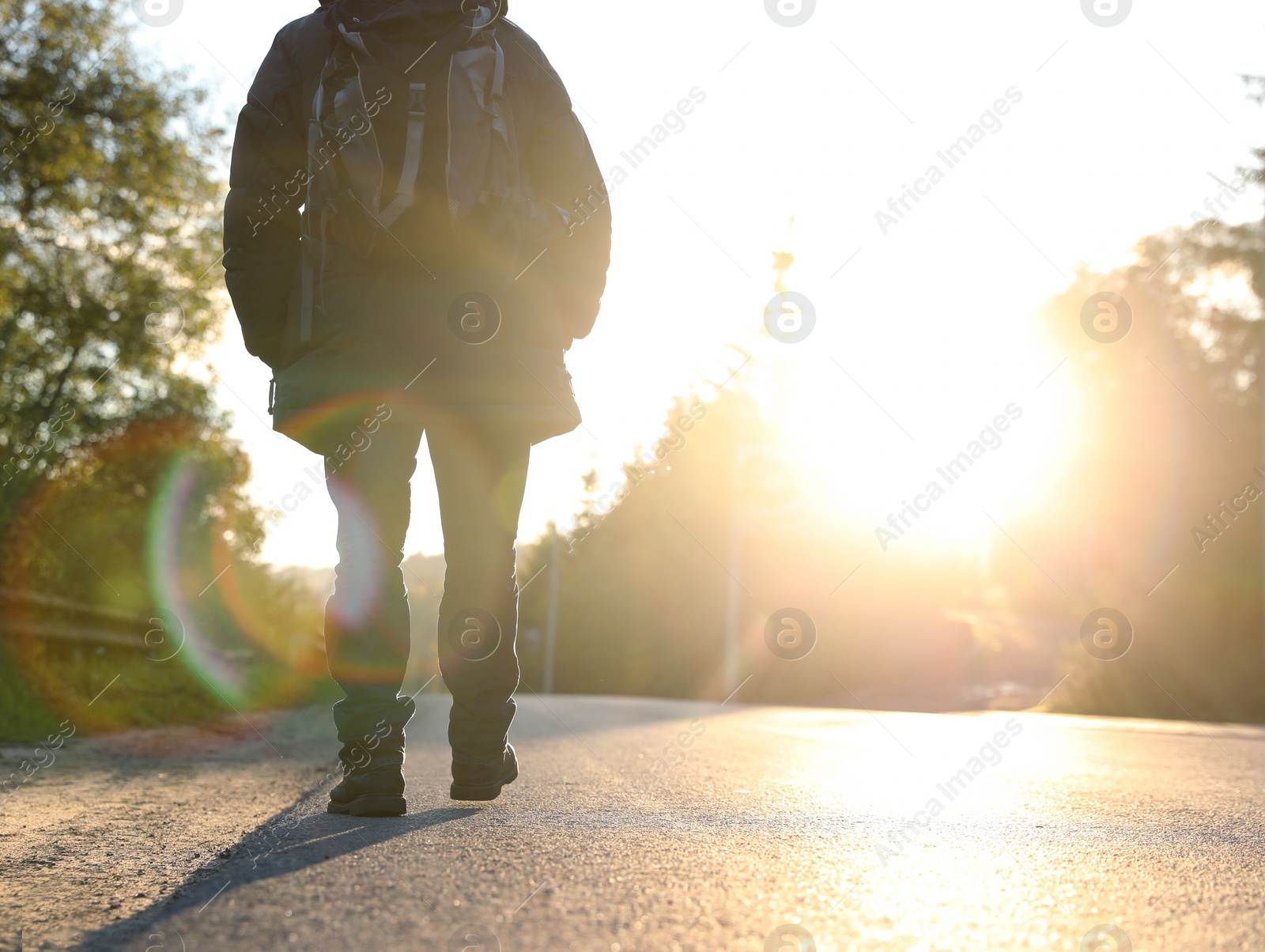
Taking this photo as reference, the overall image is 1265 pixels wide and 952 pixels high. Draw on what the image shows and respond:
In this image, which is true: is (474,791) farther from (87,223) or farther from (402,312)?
(87,223)

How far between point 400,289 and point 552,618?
40.6 metres

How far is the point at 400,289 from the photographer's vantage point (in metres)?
2.86

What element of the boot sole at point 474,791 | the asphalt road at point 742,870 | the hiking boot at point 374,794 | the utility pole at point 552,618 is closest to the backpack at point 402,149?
the hiking boot at point 374,794

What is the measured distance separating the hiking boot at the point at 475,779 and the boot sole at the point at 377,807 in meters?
0.30

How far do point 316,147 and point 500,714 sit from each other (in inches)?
56.9

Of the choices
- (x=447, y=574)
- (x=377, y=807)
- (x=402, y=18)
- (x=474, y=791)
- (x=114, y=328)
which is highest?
(x=114, y=328)

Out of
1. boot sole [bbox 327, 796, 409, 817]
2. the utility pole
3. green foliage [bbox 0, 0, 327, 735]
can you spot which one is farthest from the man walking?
the utility pole

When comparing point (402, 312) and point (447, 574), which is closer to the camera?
point (402, 312)

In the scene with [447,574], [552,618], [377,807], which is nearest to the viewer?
[377,807]

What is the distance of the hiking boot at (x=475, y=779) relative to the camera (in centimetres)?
288

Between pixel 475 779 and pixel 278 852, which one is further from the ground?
pixel 278 852

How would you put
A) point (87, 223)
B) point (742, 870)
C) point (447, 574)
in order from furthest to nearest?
point (87, 223) < point (447, 574) < point (742, 870)

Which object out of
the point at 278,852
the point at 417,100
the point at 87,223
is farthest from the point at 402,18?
the point at 87,223

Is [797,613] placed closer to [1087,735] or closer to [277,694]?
[277,694]
